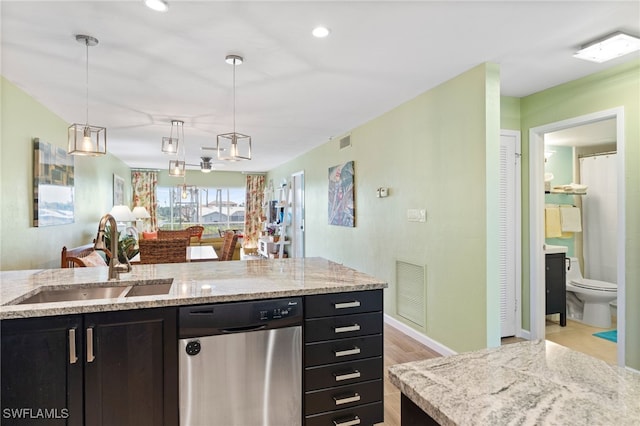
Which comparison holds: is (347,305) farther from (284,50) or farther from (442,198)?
(284,50)

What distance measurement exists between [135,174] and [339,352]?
30.2ft

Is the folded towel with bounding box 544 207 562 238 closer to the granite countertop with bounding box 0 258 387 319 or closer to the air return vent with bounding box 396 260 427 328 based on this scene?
the air return vent with bounding box 396 260 427 328

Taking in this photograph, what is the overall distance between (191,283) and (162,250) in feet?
6.41

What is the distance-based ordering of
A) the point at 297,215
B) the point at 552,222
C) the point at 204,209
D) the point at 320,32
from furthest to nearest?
the point at 204,209
the point at 297,215
the point at 552,222
the point at 320,32

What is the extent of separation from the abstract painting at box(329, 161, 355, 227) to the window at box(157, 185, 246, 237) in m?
5.26

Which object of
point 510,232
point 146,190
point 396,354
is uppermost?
point 146,190

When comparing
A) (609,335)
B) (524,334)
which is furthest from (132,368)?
(609,335)

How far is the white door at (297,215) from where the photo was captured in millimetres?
7281

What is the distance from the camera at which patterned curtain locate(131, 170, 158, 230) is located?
9336 mm

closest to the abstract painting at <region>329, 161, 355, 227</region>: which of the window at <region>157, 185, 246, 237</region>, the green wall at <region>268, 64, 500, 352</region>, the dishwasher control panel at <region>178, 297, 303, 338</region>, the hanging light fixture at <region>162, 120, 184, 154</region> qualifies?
the green wall at <region>268, 64, 500, 352</region>

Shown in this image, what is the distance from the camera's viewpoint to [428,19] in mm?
2047

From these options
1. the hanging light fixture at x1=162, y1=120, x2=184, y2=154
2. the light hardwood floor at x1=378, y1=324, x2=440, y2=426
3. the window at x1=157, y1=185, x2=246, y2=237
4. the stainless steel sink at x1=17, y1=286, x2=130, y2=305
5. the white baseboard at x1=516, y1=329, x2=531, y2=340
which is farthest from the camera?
the window at x1=157, y1=185, x2=246, y2=237

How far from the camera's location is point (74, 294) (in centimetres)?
190

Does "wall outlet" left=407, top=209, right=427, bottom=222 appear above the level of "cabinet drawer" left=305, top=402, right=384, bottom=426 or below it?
above
